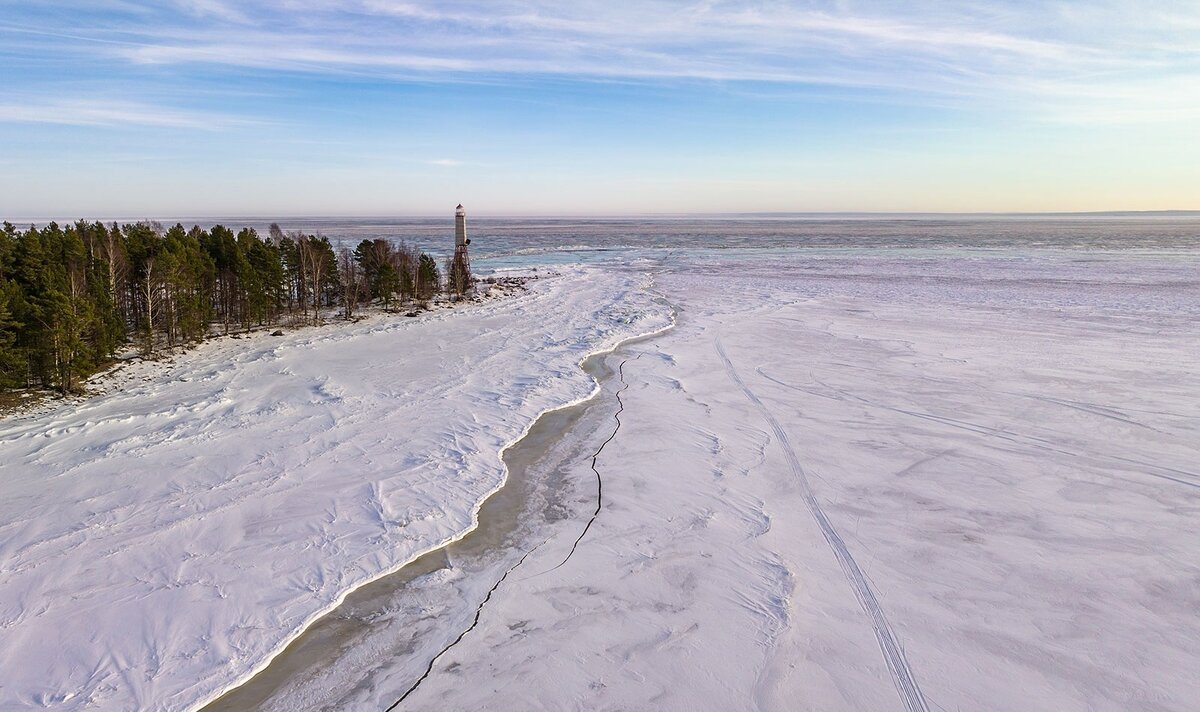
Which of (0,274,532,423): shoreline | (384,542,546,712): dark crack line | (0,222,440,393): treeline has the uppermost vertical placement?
(0,222,440,393): treeline

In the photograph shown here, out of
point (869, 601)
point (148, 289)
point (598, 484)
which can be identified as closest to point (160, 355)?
point (148, 289)

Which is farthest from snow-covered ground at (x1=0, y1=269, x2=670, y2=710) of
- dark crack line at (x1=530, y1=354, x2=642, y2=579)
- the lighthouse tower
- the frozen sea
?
the lighthouse tower

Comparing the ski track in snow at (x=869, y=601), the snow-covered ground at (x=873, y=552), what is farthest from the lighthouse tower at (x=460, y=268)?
the ski track in snow at (x=869, y=601)

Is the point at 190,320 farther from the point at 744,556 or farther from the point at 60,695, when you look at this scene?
the point at 744,556

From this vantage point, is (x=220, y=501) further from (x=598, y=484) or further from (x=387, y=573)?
(x=598, y=484)

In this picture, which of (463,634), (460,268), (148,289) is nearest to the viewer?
(463,634)

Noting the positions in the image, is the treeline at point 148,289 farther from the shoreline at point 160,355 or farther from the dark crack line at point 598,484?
the dark crack line at point 598,484

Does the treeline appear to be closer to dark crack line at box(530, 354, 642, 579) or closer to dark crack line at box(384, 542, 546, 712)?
dark crack line at box(530, 354, 642, 579)
